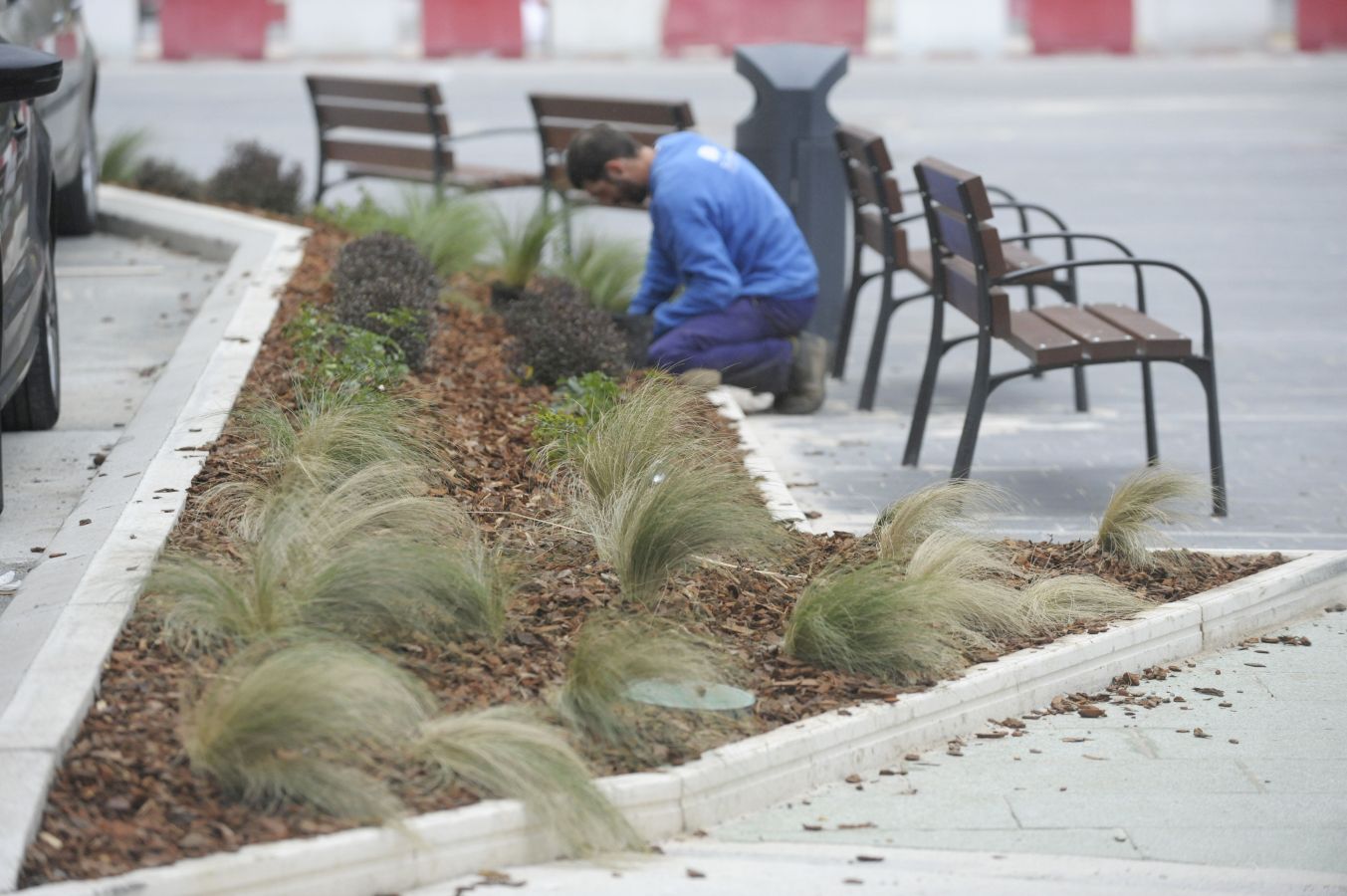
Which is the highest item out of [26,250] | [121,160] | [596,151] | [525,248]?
[596,151]

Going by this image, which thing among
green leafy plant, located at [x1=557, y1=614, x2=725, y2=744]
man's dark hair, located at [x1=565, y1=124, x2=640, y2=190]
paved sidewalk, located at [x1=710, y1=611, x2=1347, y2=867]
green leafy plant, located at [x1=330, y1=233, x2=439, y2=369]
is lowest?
paved sidewalk, located at [x1=710, y1=611, x2=1347, y2=867]

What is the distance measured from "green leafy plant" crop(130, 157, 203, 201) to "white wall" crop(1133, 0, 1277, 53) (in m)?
18.6

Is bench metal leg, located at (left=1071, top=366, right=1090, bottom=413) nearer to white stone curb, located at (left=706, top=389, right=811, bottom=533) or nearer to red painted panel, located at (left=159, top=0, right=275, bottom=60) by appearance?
white stone curb, located at (left=706, top=389, right=811, bottom=533)

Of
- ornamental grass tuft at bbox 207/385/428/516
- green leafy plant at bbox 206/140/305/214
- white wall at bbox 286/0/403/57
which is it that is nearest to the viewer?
ornamental grass tuft at bbox 207/385/428/516

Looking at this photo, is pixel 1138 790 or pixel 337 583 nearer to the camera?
pixel 1138 790

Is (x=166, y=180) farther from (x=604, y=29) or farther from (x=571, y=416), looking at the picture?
(x=604, y=29)

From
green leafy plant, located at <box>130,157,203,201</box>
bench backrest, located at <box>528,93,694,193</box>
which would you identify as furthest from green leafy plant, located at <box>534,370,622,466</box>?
green leafy plant, located at <box>130,157,203,201</box>

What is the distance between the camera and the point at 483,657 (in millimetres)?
4648

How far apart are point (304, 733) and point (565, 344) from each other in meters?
3.59

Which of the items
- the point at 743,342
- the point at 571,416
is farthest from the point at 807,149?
the point at 571,416

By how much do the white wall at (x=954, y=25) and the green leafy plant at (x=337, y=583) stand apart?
76.6ft

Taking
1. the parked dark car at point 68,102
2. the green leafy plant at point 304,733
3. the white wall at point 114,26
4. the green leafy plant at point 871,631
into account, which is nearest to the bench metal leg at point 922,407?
the green leafy plant at point 871,631

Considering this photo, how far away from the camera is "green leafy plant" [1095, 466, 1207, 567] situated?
5.89 m

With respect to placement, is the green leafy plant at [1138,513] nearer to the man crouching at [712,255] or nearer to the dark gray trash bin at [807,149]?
the man crouching at [712,255]
